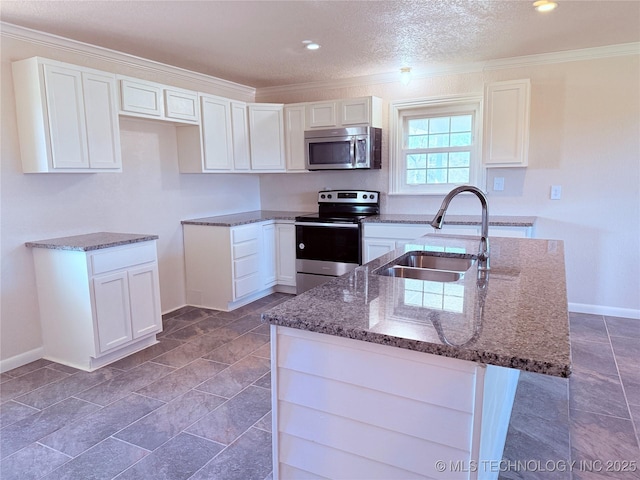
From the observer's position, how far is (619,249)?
3756 mm

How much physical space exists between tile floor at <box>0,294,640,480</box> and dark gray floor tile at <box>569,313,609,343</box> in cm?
3

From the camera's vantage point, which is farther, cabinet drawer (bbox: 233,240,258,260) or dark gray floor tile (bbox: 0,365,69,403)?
cabinet drawer (bbox: 233,240,258,260)

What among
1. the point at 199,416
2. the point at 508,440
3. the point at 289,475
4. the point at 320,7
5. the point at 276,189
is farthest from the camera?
the point at 276,189

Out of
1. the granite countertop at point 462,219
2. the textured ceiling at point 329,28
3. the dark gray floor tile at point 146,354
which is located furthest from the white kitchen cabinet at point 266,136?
the dark gray floor tile at point 146,354

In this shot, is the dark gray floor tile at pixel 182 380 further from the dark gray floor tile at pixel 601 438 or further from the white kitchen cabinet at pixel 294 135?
the white kitchen cabinet at pixel 294 135

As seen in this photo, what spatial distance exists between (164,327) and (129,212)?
3.49 ft

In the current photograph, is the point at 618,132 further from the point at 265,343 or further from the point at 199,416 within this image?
the point at 199,416

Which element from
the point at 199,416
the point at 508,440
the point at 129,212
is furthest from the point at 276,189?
the point at 508,440

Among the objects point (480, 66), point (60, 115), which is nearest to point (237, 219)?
point (60, 115)

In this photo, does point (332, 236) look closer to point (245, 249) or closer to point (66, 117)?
point (245, 249)

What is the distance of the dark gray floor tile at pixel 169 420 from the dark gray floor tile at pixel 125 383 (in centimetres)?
35

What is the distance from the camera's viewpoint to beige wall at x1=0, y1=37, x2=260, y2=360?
9.44 ft

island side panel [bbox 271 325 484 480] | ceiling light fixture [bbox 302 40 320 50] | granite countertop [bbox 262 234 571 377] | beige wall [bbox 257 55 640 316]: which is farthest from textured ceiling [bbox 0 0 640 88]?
island side panel [bbox 271 325 484 480]

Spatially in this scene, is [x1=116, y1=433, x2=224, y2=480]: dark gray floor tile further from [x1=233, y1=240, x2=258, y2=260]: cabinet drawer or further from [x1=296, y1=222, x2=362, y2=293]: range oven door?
[x1=296, y1=222, x2=362, y2=293]: range oven door
